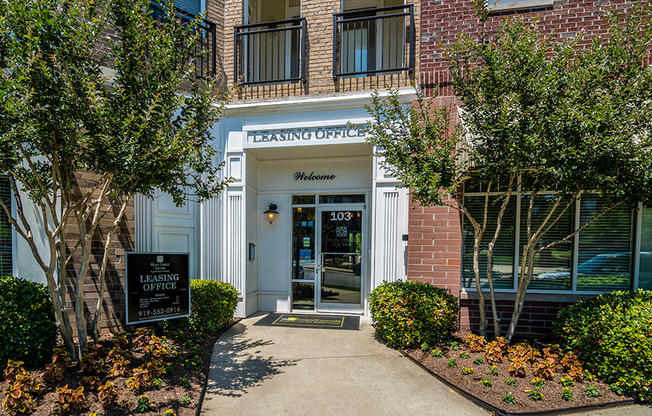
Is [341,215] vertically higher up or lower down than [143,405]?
higher up

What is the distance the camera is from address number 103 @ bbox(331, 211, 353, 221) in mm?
7273

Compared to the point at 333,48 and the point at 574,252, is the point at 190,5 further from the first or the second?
the point at 574,252

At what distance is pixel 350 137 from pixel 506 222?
311 cm

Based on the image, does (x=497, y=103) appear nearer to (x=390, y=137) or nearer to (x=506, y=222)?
(x=390, y=137)

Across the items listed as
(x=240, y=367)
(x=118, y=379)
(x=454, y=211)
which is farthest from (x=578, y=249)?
(x=118, y=379)

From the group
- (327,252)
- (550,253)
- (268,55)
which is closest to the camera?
(550,253)

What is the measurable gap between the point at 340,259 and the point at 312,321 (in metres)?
1.41

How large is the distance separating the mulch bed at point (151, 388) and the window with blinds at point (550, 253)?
Answer: 5.21 metres

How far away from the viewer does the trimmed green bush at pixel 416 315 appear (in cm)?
503

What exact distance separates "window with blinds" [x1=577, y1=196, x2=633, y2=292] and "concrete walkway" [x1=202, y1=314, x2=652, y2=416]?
224 cm

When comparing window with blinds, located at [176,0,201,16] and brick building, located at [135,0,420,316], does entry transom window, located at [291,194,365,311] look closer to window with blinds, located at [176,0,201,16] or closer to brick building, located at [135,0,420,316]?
brick building, located at [135,0,420,316]

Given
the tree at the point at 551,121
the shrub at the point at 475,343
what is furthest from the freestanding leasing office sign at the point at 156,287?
the shrub at the point at 475,343

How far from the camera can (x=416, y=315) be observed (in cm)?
504

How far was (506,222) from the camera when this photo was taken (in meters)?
5.66
